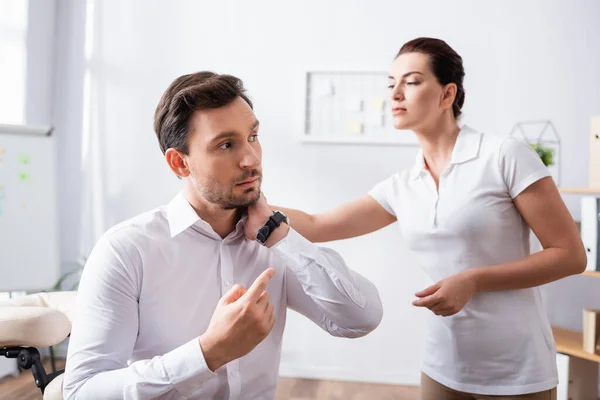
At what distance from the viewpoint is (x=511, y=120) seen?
332 centimetres

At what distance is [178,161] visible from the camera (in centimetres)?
129

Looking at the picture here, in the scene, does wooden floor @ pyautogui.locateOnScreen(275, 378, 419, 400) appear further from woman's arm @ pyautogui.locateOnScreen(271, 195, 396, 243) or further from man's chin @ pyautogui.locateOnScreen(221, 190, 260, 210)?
man's chin @ pyautogui.locateOnScreen(221, 190, 260, 210)

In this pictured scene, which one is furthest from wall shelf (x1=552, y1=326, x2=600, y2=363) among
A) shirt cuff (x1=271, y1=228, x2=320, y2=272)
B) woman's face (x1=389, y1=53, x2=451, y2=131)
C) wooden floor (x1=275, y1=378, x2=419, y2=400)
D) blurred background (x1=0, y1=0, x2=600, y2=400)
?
shirt cuff (x1=271, y1=228, x2=320, y2=272)

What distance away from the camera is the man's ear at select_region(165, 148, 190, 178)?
4.21 feet

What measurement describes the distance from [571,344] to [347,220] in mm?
1730

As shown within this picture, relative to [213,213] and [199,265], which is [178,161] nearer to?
[213,213]

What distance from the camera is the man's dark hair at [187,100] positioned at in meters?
1.23

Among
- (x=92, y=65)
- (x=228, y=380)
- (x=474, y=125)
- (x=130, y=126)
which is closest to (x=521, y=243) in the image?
(x=228, y=380)

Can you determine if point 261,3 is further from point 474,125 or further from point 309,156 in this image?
point 474,125

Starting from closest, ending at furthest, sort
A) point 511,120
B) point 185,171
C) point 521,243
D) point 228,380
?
point 228,380
point 185,171
point 521,243
point 511,120

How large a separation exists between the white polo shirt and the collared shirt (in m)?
0.29

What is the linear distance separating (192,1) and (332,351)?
2397mm

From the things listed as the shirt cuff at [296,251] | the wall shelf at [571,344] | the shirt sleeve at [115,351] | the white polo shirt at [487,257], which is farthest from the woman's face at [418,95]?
the wall shelf at [571,344]

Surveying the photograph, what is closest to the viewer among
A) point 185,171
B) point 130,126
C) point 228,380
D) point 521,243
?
point 228,380
